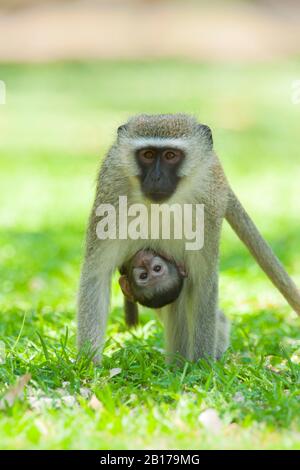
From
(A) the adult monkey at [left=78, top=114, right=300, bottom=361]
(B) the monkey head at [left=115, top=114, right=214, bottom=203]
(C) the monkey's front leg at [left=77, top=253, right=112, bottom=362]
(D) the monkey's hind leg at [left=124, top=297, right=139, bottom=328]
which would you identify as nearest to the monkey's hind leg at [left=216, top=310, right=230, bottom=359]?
(A) the adult monkey at [left=78, top=114, right=300, bottom=361]

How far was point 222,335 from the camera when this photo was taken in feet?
20.2

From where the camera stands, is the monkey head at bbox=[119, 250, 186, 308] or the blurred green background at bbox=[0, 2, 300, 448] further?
the monkey head at bbox=[119, 250, 186, 308]

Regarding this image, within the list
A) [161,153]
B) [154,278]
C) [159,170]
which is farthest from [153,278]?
[161,153]

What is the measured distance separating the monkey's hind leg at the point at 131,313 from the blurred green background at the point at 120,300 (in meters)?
0.11

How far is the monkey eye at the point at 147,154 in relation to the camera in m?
5.56

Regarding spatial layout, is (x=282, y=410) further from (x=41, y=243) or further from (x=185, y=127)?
(x=41, y=243)

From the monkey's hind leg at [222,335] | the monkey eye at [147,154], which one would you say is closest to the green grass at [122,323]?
the monkey's hind leg at [222,335]

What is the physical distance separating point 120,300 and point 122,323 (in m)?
1.03

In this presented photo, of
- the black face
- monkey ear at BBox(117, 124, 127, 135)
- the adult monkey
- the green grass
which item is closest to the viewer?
the green grass

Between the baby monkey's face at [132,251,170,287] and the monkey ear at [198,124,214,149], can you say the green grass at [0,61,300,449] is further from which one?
the monkey ear at [198,124,214,149]

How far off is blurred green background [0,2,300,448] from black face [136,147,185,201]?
3.36ft

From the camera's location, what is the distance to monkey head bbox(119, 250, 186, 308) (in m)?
5.64

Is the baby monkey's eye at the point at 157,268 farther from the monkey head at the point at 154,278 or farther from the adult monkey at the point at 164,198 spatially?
the adult monkey at the point at 164,198

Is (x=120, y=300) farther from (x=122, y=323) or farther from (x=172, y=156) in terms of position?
(x=172, y=156)
